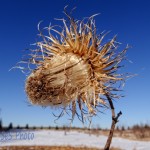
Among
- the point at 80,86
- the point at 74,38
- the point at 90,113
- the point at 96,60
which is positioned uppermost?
the point at 74,38

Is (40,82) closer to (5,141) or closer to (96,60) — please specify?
(96,60)

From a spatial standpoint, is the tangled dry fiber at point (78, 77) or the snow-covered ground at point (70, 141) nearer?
the tangled dry fiber at point (78, 77)

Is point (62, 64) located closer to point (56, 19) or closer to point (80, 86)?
point (80, 86)

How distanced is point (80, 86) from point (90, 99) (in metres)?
0.16

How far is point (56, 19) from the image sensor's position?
434 centimetres

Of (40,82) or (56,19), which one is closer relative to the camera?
(40,82)

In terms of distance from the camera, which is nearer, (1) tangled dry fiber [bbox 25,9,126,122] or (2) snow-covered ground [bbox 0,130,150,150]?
(1) tangled dry fiber [bbox 25,9,126,122]

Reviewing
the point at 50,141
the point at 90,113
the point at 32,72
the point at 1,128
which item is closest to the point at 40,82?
the point at 32,72

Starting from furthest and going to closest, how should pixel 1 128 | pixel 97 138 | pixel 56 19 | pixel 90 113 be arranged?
pixel 1 128 → pixel 97 138 → pixel 56 19 → pixel 90 113

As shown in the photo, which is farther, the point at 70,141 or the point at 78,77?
the point at 70,141

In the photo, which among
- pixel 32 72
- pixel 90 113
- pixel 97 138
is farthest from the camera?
pixel 97 138

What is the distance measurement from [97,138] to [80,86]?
60.0ft

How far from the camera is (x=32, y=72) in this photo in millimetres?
3902

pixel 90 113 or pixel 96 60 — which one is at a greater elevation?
pixel 96 60
